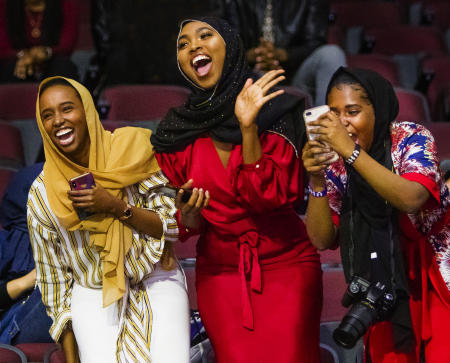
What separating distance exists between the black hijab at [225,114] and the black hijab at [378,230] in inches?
6.6

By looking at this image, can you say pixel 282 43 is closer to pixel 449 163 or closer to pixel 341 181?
pixel 449 163

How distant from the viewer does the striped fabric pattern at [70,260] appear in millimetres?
1788

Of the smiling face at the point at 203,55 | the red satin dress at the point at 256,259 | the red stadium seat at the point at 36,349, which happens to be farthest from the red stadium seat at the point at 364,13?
the red stadium seat at the point at 36,349

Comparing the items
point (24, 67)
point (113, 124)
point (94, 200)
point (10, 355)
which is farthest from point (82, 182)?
point (24, 67)

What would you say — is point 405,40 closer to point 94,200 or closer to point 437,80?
point 437,80

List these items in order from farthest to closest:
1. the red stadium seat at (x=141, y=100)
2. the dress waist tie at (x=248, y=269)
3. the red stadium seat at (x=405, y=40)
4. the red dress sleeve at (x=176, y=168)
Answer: the red stadium seat at (x=405, y=40) < the red stadium seat at (x=141, y=100) < the red dress sleeve at (x=176, y=168) < the dress waist tie at (x=248, y=269)

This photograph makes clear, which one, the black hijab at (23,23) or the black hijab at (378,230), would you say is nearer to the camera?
the black hijab at (378,230)

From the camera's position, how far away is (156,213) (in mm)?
1814

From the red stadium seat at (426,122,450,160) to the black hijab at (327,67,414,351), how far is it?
3.50 feet

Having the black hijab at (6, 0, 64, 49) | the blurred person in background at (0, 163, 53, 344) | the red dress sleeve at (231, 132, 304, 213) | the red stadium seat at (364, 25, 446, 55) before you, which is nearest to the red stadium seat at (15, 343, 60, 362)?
the blurred person in background at (0, 163, 53, 344)

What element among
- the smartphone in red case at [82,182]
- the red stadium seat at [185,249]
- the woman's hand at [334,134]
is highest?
the woman's hand at [334,134]

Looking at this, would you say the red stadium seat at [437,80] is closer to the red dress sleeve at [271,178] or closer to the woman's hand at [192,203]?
the red dress sleeve at [271,178]

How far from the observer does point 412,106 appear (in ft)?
10.00

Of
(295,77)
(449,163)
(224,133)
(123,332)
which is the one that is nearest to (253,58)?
(295,77)
